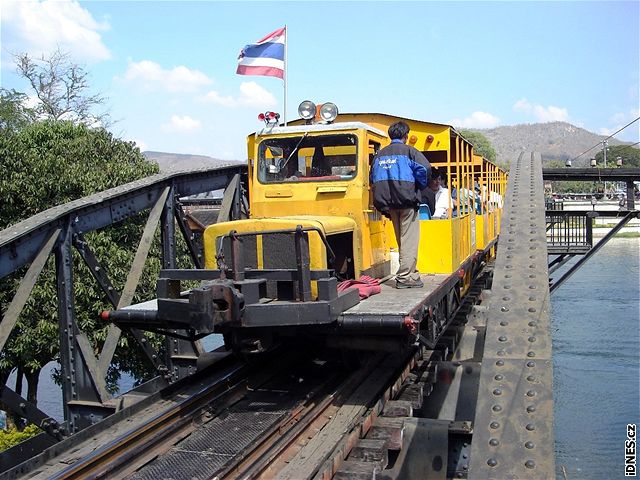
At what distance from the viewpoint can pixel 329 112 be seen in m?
7.05

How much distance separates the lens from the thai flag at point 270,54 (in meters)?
8.55

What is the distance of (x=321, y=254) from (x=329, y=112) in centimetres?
211

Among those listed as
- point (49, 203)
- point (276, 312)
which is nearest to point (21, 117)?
point (49, 203)

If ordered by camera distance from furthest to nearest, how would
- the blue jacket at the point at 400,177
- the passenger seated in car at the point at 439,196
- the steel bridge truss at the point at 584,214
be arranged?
the steel bridge truss at the point at 584,214, the passenger seated in car at the point at 439,196, the blue jacket at the point at 400,177

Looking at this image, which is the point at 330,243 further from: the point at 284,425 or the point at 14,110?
the point at 14,110

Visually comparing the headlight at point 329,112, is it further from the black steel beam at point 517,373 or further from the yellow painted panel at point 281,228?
the black steel beam at point 517,373

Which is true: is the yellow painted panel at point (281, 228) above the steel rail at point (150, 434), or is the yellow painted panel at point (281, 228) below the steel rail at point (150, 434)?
above

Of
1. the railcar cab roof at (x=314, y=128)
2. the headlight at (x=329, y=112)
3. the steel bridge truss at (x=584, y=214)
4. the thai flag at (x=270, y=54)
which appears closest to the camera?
the railcar cab roof at (x=314, y=128)

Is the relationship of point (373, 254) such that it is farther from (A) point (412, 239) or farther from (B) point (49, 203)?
(B) point (49, 203)

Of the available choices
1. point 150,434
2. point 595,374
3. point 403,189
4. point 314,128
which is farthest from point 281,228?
point 595,374

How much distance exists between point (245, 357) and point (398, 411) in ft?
5.27

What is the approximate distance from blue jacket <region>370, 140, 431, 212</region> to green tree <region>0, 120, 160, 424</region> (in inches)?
262

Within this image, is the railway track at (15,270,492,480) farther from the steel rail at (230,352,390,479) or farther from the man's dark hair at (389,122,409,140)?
the man's dark hair at (389,122,409,140)

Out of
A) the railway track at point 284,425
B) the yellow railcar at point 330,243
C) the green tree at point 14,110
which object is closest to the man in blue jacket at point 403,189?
the yellow railcar at point 330,243
